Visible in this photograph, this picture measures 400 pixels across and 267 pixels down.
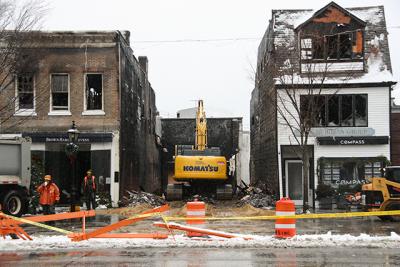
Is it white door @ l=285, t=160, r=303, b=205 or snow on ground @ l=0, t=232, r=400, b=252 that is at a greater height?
white door @ l=285, t=160, r=303, b=205

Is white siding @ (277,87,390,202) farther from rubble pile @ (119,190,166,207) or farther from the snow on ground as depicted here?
the snow on ground

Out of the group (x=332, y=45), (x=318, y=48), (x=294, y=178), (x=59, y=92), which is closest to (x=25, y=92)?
(x=59, y=92)

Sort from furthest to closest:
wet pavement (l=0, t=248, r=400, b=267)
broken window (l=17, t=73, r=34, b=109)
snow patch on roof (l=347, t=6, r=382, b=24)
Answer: snow patch on roof (l=347, t=6, r=382, b=24) < broken window (l=17, t=73, r=34, b=109) < wet pavement (l=0, t=248, r=400, b=267)

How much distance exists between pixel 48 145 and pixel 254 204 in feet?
33.6

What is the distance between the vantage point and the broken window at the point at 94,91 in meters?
27.0

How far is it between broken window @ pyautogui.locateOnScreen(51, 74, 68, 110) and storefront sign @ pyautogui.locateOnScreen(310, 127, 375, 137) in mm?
12021

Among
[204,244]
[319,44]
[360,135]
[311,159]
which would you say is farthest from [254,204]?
[204,244]

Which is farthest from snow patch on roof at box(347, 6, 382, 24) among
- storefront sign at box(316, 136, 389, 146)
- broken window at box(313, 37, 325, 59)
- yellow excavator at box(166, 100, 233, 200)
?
yellow excavator at box(166, 100, 233, 200)

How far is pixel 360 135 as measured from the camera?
26562mm

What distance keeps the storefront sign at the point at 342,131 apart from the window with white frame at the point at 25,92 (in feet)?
44.6

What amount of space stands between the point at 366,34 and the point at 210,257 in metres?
19.7

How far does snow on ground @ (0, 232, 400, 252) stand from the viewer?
12742 mm

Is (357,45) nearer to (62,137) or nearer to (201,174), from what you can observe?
(201,174)

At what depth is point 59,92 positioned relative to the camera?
27.0 metres
